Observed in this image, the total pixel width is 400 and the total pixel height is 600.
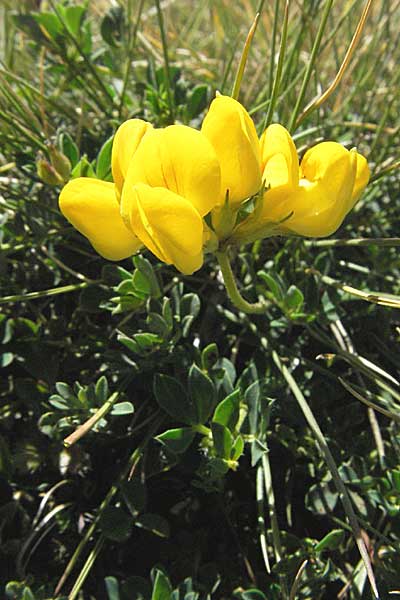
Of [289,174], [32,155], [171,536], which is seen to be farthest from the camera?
[32,155]

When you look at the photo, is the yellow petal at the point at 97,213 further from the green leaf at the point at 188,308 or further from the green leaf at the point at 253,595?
the green leaf at the point at 253,595

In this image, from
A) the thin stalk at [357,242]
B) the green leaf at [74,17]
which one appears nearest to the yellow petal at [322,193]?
the thin stalk at [357,242]

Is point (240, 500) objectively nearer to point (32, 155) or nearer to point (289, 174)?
point (289, 174)

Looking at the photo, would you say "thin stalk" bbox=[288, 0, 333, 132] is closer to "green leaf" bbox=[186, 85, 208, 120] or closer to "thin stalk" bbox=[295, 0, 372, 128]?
"thin stalk" bbox=[295, 0, 372, 128]

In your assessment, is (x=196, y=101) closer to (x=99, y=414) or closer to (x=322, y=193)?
(x=322, y=193)

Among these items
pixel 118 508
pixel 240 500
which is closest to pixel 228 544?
pixel 240 500

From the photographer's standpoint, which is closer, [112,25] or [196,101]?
[196,101]

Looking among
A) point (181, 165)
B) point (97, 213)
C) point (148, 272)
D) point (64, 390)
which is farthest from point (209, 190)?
point (64, 390)
